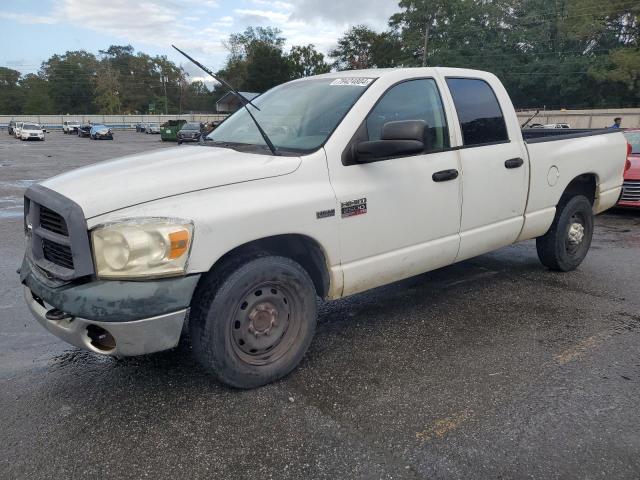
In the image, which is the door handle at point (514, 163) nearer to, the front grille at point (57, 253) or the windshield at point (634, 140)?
the front grille at point (57, 253)

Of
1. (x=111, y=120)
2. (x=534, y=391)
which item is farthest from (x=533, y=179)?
(x=111, y=120)

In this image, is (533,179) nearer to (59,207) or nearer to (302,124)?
(302,124)

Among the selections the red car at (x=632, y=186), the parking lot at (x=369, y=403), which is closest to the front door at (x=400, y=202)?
the parking lot at (x=369, y=403)

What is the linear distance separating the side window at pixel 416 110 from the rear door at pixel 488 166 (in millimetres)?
197

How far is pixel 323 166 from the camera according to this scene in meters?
3.31

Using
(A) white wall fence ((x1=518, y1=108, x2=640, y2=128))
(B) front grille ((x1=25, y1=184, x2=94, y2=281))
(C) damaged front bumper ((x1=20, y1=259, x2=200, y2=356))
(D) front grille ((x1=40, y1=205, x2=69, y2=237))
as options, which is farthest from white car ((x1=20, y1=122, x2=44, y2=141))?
→ (C) damaged front bumper ((x1=20, y1=259, x2=200, y2=356))

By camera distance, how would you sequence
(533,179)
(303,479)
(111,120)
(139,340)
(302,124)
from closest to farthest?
1. (303,479)
2. (139,340)
3. (302,124)
4. (533,179)
5. (111,120)

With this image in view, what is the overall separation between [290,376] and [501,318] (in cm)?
197

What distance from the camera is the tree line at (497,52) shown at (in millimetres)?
50312

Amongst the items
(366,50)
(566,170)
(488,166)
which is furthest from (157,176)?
(366,50)

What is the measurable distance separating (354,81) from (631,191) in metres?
7.26

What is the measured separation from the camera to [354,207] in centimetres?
341

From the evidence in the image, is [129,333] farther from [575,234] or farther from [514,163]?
[575,234]

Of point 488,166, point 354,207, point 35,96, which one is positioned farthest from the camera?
point 35,96
